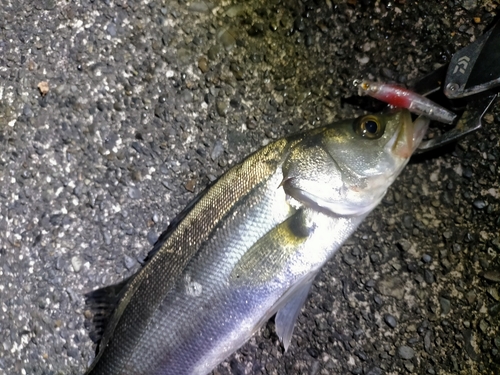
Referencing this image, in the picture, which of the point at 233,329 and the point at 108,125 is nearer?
the point at 233,329

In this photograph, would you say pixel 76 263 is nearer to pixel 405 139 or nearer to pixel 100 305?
pixel 100 305

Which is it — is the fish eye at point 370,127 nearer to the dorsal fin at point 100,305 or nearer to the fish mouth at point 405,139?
the fish mouth at point 405,139

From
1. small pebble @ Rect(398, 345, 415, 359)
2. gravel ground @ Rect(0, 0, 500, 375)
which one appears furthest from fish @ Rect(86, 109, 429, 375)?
small pebble @ Rect(398, 345, 415, 359)

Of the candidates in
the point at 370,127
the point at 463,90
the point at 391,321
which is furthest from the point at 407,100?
the point at 391,321

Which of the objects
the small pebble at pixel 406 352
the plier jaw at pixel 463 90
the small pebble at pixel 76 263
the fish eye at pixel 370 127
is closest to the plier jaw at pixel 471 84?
the plier jaw at pixel 463 90

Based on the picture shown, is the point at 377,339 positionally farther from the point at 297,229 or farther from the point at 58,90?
the point at 58,90

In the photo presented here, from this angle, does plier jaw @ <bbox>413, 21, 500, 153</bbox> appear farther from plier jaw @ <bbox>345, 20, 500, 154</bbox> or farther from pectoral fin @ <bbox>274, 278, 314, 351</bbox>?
pectoral fin @ <bbox>274, 278, 314, 351</bbox>

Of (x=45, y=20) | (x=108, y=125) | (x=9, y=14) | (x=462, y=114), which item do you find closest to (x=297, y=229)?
(x=462, y=114)
